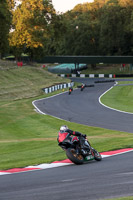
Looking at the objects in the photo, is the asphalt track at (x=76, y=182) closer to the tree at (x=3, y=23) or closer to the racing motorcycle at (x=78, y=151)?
the racing motorcycle at (x=78, y=151)

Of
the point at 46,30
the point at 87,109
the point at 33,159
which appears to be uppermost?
the point at 46,30

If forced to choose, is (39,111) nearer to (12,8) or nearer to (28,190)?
(28,190)

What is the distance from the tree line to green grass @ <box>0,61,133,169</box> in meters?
27.8

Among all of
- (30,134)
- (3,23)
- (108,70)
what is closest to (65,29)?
(108,70)

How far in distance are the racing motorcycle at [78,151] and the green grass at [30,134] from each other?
136 centimetres

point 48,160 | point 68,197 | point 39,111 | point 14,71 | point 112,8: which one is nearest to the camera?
point 68,197

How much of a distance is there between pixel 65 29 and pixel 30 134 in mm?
75669

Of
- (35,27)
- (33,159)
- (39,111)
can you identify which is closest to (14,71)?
(35,27)

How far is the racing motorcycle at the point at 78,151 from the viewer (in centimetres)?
1350

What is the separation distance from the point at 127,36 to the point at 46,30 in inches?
1311

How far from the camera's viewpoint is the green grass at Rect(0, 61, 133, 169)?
16172 millimetres

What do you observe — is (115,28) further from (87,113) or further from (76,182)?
(76,182)

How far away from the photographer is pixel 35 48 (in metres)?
94.3

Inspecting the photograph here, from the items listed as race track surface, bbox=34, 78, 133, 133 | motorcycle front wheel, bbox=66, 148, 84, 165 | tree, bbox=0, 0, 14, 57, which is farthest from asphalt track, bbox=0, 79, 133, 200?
tree, bbox=0, 0, 14, 57
